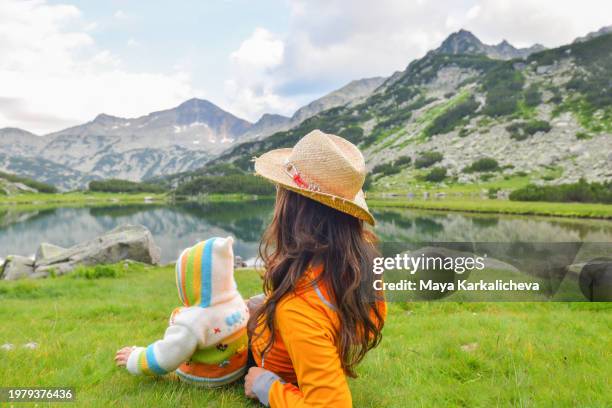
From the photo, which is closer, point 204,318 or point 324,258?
point 324,258

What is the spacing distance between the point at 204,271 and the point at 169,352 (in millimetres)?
723

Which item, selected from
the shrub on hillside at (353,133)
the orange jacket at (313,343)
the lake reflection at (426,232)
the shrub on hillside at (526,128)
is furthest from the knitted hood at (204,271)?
the shrub on hillside at (353,133)

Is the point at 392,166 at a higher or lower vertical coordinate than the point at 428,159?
lower

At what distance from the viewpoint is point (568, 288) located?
9.20 m

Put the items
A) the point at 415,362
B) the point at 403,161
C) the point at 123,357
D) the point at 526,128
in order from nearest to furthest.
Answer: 1. the point at 123,357
2. the point at 415,362
3. the point at 526,128
4. the point at 403,161

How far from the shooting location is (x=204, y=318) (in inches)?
122

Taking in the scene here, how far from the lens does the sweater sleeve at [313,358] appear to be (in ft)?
7.58

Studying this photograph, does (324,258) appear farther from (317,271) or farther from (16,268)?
(16,268)

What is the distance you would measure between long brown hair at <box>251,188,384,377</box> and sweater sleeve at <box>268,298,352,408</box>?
18 centimetres

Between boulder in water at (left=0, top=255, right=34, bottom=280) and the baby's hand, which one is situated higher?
the baby's hand

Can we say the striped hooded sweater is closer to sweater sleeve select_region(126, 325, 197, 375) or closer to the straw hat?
sweater sleeve select_region(126, 325, 197, 375)

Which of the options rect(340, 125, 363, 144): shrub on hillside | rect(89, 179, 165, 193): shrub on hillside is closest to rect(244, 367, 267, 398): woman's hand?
rect(340, 125, 363, 144): shrub on hillside

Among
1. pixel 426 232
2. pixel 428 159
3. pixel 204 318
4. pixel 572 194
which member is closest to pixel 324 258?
pixel 204 318

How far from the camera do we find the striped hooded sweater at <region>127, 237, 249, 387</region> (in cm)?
308
